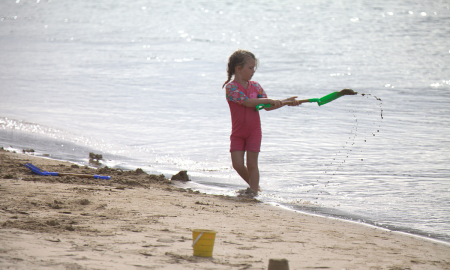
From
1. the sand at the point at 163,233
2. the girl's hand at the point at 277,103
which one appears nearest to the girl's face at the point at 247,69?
the girl's hand at the point at 277,103

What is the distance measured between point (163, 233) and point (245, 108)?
1871 mm

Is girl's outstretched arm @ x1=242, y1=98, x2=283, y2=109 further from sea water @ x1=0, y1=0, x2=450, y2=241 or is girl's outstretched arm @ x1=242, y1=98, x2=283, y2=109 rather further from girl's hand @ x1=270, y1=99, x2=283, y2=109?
sea water @ x1=0, y1=0, x2=450, y2=241

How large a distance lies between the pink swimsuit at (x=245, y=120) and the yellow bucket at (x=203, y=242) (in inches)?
81.7

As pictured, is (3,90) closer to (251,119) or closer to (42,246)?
(251,119)

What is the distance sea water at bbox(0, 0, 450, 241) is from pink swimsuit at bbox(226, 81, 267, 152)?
596 mm

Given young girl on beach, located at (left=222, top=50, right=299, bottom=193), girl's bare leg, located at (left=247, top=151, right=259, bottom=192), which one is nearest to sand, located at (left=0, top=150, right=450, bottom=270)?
girl's bare leg, located at (left=247, top=151, right=259, bottom=192)

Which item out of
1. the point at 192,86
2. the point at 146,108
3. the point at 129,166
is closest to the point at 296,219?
the point at 129,166

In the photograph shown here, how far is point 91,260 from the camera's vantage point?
3062mm

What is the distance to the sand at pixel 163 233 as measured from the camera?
3.20 metres

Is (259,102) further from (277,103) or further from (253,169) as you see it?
(253,169)

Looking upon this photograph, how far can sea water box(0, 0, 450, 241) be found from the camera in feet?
19.4

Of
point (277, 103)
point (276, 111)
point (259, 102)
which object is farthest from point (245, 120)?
point (276, 111)

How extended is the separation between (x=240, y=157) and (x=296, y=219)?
998 millimetres

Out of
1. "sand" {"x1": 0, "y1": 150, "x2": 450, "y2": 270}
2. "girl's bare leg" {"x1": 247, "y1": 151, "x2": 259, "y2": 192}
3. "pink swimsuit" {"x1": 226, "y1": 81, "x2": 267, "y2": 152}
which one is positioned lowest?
"sand" {"x1": 0, "y1": 150, "x2": 450, "y2": 270}
